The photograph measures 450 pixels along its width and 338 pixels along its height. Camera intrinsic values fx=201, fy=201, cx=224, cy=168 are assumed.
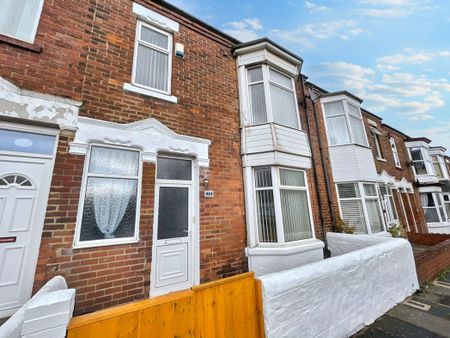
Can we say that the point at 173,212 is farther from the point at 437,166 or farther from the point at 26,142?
the point at 437,166

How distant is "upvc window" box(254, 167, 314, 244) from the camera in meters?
5.15

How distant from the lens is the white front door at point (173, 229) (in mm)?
4023

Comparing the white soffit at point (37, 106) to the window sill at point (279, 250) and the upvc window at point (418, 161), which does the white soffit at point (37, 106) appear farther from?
the upvc window at point (418, 161)

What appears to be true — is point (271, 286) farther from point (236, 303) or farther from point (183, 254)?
point (183, 254)

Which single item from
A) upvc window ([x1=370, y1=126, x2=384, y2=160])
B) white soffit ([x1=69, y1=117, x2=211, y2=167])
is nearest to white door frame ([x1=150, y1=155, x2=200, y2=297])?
white soffit ([x1=69, y1=117, x2=211, y2=167])

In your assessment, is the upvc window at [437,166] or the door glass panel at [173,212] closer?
the door glass panel at [173,212]

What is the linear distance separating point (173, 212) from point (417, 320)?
5.01 metres

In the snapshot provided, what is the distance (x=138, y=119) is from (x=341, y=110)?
8404 mm

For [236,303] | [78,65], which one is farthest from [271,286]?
[78,65]

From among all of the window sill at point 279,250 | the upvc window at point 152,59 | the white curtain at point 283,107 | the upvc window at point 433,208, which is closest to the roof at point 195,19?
the upvc window at point 152,59

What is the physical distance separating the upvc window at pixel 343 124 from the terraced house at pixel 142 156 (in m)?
2.63

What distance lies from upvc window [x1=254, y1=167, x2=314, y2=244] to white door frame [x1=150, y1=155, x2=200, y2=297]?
170 centimetres

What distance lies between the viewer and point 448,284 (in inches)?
209

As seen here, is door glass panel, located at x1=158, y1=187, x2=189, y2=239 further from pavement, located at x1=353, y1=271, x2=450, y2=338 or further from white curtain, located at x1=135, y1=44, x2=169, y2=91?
pavement, located at x1=353, y1=271, x2=450, y2=338
